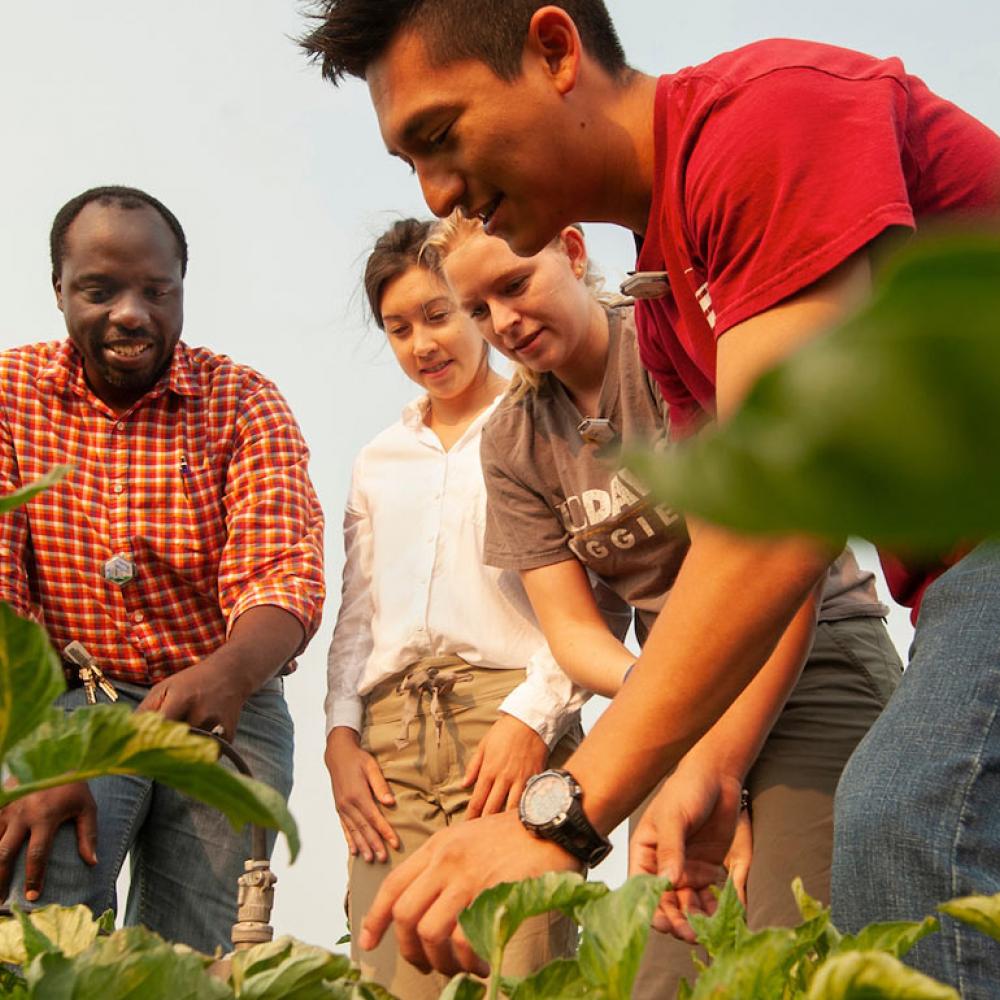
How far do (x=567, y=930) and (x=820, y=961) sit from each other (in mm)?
1701

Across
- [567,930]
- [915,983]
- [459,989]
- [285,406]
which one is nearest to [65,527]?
[285,406]

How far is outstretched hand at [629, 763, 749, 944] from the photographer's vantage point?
4.19ft

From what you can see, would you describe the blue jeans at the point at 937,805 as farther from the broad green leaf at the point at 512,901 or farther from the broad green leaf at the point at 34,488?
the broad green leaf at the point at 34,488

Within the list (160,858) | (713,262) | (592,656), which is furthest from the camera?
(160,858)

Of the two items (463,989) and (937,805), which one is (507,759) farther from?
(463,989)

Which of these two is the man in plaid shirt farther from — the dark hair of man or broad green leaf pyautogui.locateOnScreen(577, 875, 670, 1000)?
broad green leaf pyautogui.locateOnScreen(577, 875, 670, 1000)

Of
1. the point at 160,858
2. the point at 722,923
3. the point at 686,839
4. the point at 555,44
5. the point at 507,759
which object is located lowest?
the point at 160,858

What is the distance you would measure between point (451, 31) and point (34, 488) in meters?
1.34

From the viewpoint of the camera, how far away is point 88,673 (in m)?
2.43

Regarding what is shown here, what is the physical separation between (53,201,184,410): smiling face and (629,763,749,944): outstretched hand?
64.5 inches

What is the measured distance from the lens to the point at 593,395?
7.52 feet

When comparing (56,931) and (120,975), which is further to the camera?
(56,931)

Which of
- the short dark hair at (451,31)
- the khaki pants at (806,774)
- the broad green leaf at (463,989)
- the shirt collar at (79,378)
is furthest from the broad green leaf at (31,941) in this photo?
the shirt collar at (79,378)

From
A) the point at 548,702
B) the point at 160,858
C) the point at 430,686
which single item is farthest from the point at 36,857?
Answer: the point at 548,702
